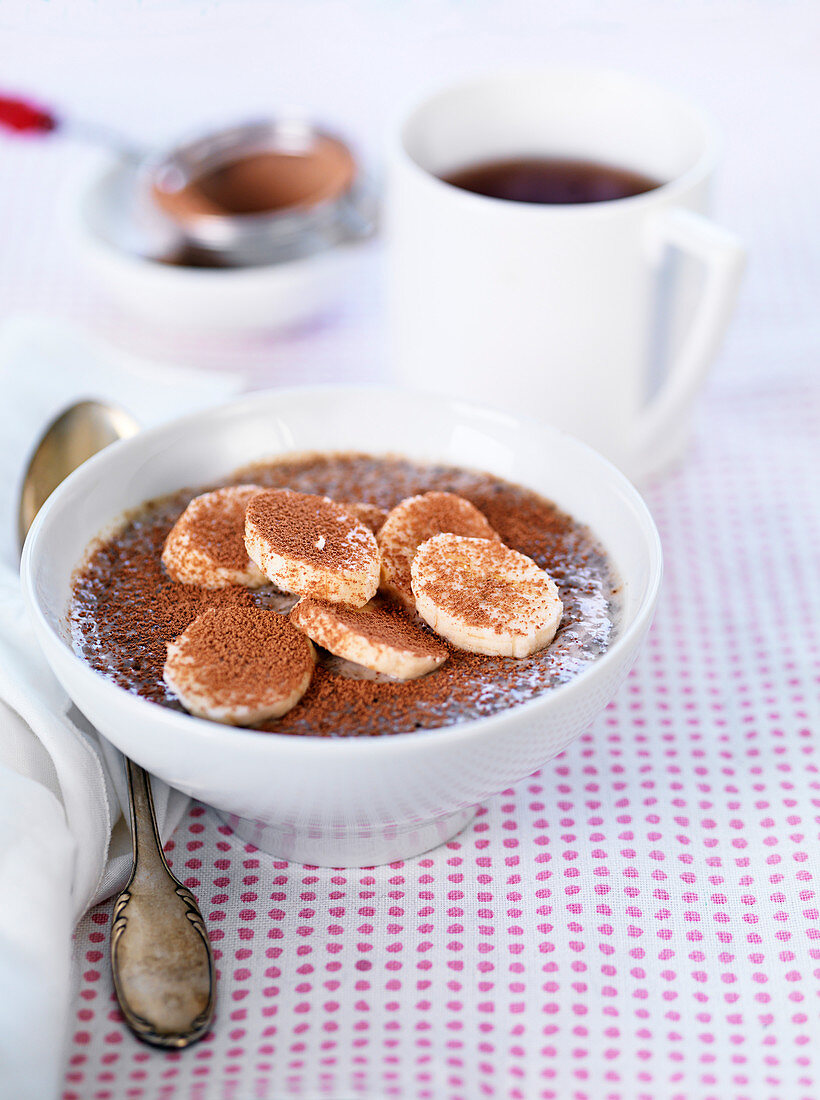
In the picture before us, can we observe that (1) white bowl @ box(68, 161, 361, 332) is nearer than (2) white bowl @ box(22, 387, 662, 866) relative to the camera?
No

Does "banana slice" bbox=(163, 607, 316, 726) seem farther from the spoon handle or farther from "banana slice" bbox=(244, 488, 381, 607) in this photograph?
the spoon handle

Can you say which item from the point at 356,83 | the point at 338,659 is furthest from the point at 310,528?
the point at 356,83

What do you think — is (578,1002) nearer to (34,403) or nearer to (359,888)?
(359,888)

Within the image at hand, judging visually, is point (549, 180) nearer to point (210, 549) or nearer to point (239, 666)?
point (210, 549)

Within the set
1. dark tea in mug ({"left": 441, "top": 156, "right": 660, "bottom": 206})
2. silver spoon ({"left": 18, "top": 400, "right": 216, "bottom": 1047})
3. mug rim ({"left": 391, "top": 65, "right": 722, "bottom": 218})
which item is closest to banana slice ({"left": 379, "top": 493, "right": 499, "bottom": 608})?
silver spoon ({"left": 18, "top": 400, "right": 216, "bottom": 1047})

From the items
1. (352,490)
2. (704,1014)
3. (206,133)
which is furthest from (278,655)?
(206,133)

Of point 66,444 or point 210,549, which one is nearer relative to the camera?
point 210,549
